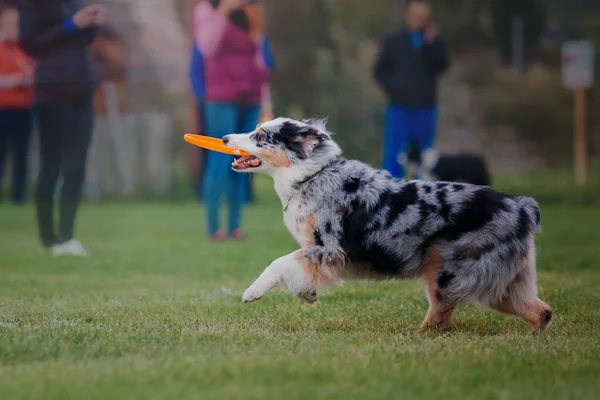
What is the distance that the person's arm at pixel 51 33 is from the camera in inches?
368

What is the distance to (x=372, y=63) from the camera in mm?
15461

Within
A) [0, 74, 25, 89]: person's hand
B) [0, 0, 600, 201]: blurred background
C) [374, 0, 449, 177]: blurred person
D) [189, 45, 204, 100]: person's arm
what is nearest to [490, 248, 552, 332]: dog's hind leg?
[189, 45, 204, 100]: person's arm

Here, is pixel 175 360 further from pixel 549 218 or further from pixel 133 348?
pixel 549 218

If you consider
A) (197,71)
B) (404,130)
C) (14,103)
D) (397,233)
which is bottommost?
(404,130)

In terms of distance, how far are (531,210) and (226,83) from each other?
648cm

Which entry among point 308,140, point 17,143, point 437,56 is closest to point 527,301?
point 308,140

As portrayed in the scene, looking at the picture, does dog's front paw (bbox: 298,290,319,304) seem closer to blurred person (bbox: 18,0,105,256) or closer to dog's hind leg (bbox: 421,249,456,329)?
dog's hind leg (bbox: 421,249,456,329)

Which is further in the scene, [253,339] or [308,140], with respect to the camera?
[308,140]

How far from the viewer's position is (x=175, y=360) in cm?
413

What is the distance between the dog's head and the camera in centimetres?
529

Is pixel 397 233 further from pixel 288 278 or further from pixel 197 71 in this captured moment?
pixel 197 71

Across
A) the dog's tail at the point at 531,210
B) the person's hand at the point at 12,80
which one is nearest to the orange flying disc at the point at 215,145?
the dog's tail at the point at 531,210

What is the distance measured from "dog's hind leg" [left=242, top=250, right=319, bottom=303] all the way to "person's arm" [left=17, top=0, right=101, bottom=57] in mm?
5154

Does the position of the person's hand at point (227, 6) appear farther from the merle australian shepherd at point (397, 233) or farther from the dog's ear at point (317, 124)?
the merle australian shepherd at point (397, 233)
